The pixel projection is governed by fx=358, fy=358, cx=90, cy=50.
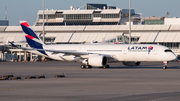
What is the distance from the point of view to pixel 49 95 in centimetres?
2158

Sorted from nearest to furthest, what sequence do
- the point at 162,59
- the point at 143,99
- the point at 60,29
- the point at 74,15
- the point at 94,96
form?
the point at 143,99 < the point at 94,96 < the point at 162,59 < the point at 60,29 < the point at 74,15

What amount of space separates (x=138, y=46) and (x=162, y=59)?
4.06m

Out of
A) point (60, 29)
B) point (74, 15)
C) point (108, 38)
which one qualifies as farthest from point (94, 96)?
point (74, 15)

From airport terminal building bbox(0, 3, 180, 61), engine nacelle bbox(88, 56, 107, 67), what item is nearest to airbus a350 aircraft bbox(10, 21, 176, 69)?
engine nacelle bbox(88, 56, 107, 67)

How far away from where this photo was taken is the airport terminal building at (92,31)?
96.2 m

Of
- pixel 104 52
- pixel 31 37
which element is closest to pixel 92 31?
pixel 31 37

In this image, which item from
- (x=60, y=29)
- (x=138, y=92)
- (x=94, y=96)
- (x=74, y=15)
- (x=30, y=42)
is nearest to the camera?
(x=94, y=96)

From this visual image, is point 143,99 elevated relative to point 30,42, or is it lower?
lower

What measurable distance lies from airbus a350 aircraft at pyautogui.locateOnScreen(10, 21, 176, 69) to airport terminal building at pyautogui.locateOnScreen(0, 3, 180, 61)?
1632cm

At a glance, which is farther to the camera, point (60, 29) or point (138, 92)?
point (60, 29)

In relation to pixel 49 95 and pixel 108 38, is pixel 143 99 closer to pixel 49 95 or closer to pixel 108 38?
pixel 49 95

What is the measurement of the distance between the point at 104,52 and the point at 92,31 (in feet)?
208

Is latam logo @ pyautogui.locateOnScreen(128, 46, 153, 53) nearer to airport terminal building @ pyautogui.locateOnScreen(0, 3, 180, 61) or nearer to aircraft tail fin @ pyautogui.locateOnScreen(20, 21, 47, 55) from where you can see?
aircraft tail fin @ pyautogui.locateOnScreen(20, 21, 47, 55)

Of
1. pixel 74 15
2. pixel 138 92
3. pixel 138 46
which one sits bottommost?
pixel 138 92
